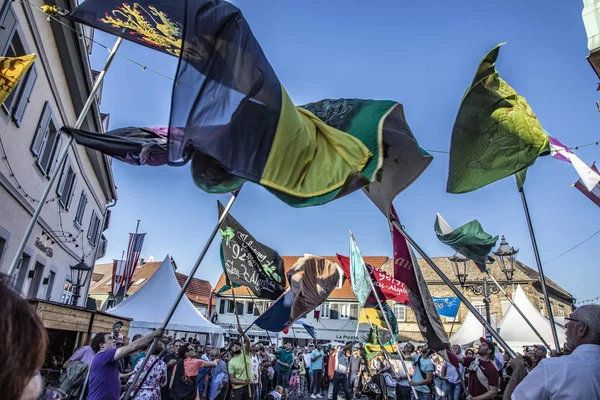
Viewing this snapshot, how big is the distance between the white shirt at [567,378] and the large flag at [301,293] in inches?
261

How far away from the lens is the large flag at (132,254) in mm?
19766

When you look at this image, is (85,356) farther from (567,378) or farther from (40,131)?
(40,131)

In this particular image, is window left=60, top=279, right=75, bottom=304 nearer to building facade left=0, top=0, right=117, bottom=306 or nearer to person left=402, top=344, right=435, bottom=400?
building facade left=0, top=0, right=117, bottom=306

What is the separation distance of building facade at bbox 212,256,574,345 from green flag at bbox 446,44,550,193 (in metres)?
32.4

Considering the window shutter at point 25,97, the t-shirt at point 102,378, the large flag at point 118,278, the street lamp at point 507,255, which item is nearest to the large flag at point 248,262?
the t-shirt at point 102,378

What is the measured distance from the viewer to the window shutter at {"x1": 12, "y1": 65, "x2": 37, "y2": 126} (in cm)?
905

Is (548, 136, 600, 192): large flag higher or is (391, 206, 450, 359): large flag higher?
(548, 136, 600, 192): large flag

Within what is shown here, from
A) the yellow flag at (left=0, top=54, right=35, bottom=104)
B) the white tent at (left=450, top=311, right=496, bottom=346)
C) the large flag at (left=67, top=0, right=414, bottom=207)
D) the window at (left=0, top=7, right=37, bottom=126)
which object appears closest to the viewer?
the large flag at (left=67, top=0, right=414, bottom=207)

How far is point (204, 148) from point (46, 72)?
10097 millimetres

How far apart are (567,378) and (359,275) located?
Answer: 754cm

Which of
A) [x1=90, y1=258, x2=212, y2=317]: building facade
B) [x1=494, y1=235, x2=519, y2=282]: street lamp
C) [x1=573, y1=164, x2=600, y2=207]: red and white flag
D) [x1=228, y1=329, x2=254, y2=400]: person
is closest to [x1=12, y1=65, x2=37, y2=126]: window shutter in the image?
[x1=228, y1=329, x2=254, y2=400]: person

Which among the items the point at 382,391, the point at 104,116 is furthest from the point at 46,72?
the point at 382,391

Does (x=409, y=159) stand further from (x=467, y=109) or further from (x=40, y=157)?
(x=40, y=157)

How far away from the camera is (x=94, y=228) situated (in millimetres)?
20875
